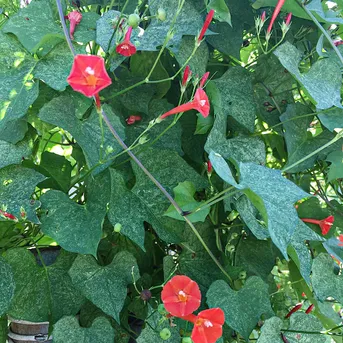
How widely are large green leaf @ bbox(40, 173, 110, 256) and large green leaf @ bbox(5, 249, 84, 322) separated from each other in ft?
0.26

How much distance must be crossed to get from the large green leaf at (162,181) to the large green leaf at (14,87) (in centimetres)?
15

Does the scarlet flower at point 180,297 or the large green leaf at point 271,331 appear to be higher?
the scarlet flower at point 180,297

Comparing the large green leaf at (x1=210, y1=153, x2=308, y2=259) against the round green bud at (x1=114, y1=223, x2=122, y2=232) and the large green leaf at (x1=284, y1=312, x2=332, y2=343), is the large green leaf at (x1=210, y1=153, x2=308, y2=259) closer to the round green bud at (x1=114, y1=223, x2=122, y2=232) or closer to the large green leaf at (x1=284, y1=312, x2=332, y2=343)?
the round green bud at (x1=114, y1=223, x2=122, y2=232)

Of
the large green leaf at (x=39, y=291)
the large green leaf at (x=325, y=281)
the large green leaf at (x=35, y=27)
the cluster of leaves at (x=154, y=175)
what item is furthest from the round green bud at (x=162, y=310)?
the large green leaf at (x=35, y=27)

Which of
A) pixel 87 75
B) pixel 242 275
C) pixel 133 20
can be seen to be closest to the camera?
pixel 87 75

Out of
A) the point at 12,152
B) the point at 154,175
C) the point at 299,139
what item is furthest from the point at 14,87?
the point at 299,139

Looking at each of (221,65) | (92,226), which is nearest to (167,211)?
(92,226)

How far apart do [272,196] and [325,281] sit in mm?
256

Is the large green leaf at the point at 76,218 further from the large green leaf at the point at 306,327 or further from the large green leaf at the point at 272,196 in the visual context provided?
the large green leaf at the point at 306,327

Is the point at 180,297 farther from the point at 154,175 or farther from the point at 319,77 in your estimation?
the point at 319,77

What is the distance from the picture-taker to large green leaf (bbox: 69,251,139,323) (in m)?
0.61

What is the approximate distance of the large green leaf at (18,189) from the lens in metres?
0.59

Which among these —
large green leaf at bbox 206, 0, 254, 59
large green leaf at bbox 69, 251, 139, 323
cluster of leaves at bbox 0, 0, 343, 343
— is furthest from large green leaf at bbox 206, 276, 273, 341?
large green leaf at bbox 206, 0, 254, 59

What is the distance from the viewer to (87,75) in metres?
0.46
